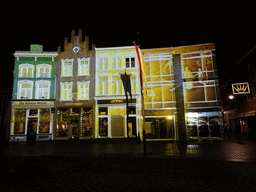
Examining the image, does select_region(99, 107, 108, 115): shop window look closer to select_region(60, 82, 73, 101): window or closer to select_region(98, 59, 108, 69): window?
select_region(60, 82, 73, 101): window

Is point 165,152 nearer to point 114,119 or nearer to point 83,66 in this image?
point 114,119

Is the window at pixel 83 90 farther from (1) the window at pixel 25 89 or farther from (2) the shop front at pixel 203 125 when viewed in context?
(2) the shop front at pixel 203 125

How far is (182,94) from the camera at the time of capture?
21.1 m

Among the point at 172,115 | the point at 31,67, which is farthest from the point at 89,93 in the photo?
the point at 172,115

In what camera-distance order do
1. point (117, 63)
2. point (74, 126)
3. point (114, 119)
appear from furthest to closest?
point (117, 63), point (74, 126), point (114, 119)

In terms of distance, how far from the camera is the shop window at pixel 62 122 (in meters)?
23.2

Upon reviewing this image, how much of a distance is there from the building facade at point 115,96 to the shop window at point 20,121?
368 inches

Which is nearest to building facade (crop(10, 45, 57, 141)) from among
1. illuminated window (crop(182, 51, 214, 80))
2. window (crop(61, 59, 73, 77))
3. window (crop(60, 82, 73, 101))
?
window (crop(60, 82, 73, 101))

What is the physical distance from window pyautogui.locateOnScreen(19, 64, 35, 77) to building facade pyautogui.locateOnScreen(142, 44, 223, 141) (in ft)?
48.4

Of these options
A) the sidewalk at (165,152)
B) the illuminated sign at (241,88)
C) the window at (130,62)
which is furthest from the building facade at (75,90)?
the illuminated sign at (241,88)

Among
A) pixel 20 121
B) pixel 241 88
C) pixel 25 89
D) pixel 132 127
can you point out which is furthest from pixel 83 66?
pixel 241 88

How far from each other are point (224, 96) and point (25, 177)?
1291 inches

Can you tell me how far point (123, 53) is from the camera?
23.8 m

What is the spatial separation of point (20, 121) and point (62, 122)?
17.3ft
